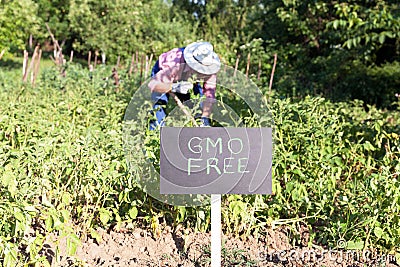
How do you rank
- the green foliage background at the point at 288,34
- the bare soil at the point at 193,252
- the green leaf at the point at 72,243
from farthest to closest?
1. the green foliage background at the point at 288,34
2. the bare soil at the point at 193,252
3. the green leaf at the point at 72,243

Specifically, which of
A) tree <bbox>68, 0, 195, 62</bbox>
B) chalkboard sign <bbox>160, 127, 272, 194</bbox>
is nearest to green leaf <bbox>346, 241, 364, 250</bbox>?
chalkboard sign <bbox>160, 127, 272, 194</bbox>

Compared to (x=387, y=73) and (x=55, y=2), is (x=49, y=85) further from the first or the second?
(x=55, y=2)

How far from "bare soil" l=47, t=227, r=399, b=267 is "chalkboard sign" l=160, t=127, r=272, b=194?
0.50 meters

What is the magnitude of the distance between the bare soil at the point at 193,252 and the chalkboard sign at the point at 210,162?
1.66 ft

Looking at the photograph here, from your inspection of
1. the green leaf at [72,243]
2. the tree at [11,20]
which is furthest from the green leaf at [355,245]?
the tree at [11,20]

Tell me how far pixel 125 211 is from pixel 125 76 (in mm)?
4650

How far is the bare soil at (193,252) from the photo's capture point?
2.62 metres

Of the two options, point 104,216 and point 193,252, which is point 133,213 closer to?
point 104,216

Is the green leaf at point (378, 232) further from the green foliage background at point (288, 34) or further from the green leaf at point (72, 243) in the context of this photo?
the green foliage background at point (288, 34)

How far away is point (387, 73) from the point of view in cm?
646

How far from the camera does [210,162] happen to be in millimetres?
2287

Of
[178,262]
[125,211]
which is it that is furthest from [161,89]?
[178,262]

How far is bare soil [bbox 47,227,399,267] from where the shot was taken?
2.62 metres

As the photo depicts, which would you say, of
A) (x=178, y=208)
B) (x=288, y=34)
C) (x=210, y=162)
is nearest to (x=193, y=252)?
(x=178, y=208)
